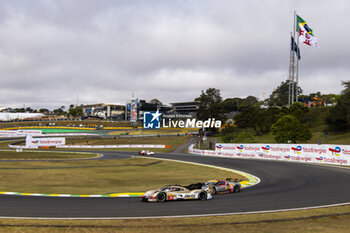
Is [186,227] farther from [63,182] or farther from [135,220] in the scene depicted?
[63,182]

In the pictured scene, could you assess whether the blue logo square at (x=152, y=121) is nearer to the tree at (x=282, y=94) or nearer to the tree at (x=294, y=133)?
the tree at (x=294, y=133)

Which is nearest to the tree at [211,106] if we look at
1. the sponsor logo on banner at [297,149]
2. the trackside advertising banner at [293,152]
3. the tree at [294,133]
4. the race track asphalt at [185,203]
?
the tree at [294,133]

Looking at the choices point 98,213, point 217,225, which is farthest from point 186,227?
point 98,213

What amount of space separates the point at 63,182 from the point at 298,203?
1845cm

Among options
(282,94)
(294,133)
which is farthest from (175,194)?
(282,94)

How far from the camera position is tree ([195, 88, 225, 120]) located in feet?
408

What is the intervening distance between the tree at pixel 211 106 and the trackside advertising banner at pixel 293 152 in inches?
2587

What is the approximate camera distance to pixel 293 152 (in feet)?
147

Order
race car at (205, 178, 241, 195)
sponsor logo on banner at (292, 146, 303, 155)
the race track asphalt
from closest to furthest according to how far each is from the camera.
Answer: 1. the race track asphalt
2. race car at (205, 178, 241, 195)
3. sponsor logo on banner at (292, 146, 303, 155)

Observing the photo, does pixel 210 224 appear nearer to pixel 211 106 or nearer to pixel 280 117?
pixel 280 117

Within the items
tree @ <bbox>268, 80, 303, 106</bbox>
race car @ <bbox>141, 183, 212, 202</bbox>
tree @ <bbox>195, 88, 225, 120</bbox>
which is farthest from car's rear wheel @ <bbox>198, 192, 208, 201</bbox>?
tree @ <bbox>268, 80, 303, 106</bbox>

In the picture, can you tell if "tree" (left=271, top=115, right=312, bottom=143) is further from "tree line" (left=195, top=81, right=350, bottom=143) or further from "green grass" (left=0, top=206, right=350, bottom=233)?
"green grass" (left=0, top=206, right=350, bottom=233)

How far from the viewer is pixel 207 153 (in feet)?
205

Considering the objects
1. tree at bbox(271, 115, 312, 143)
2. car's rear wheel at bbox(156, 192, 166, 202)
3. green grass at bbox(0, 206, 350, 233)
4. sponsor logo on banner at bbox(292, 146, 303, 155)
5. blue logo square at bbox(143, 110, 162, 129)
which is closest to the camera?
green grass at bbox(0, 206, 350, 233)
